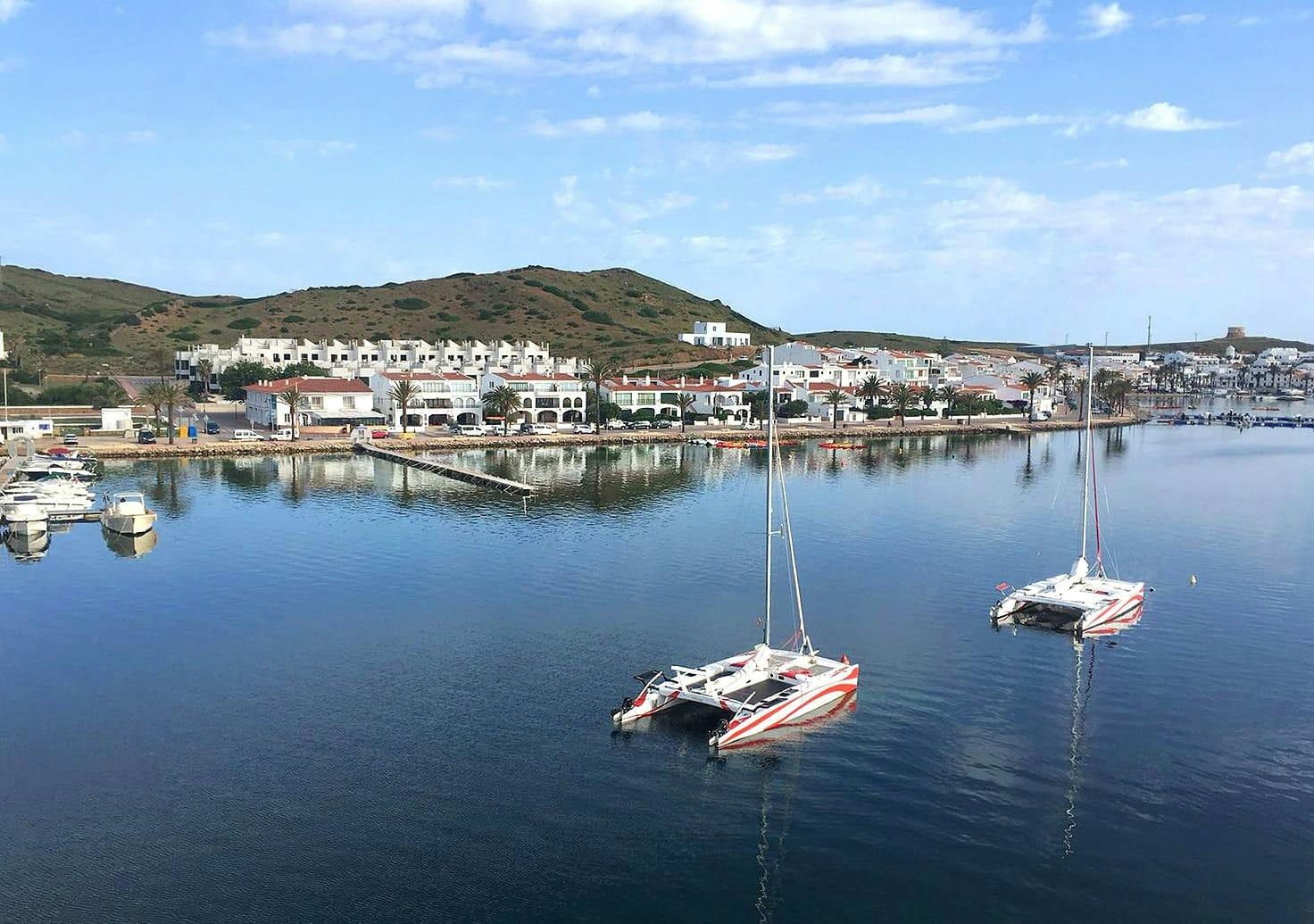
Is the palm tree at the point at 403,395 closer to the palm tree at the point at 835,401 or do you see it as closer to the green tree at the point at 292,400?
the green tree at the point at 292,400

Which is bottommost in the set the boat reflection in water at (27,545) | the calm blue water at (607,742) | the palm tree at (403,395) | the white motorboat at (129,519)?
the calm blue water at (607,742)

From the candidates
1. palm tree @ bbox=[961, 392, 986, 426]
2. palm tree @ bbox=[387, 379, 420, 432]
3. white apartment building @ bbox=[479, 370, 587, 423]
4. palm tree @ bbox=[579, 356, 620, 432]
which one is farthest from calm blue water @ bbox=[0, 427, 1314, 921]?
palm tree @ bbox=[961, 392, 986, 426]

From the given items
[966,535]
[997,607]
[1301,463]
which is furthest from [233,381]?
[1301,463]

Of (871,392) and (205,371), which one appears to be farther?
(205,371)

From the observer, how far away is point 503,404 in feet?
446

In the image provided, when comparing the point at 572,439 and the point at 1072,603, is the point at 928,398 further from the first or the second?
the point at 1072,603

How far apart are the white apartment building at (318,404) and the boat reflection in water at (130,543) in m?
60.2

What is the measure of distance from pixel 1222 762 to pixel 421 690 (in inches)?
1096

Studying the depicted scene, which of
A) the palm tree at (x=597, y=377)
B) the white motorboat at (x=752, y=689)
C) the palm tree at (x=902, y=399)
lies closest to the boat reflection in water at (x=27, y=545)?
the white motorboat at (x=752, y=689)

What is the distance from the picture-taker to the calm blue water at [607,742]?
25.7 m

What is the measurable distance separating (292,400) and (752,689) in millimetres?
98226

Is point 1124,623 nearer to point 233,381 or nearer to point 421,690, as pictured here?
point 421,690

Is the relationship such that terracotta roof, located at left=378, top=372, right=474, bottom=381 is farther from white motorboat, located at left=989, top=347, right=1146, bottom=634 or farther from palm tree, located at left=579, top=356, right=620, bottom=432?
white motorboat, located at left=989, top=347, right=1146, bottom=634

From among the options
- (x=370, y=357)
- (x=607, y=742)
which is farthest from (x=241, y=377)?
(x=607, y=742)
